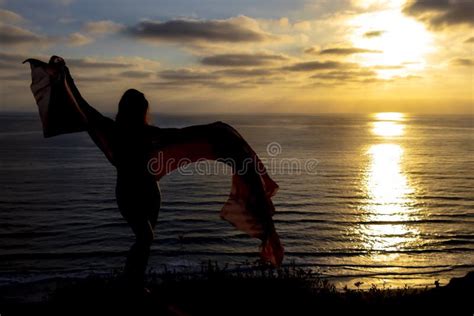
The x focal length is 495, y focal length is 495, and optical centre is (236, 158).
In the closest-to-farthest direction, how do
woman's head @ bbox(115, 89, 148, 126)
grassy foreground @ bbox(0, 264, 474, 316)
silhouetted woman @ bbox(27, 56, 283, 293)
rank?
woman's head @ bbox(115, 89, 148, 126), silhouetted woman @ bbox(27, 56, 283, 293), grassy foreground @ bbox(0, 264, 474, 316)

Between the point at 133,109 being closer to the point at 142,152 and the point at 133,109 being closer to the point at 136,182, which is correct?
the point at 142,152

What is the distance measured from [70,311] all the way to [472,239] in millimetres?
15762

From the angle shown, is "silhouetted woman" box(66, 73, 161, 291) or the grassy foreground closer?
"silhouetted woman" box(66, 73, 161, 291)

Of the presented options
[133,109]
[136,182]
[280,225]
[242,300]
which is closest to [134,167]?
[136,182]

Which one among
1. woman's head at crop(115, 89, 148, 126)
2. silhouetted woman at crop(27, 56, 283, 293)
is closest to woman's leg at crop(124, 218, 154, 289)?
silhouetted woman at crop(27, 56, 283, 293)

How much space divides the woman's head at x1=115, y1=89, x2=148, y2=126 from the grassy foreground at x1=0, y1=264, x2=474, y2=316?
2.51m

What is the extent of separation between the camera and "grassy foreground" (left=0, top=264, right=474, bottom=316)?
7.64m

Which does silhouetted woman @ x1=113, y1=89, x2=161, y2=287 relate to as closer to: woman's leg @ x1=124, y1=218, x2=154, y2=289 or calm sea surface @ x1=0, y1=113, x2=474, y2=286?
woman's leg @ x1=124, y1=218, x2=154, y2=289

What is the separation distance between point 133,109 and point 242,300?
3701mm

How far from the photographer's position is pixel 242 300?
8.30 meters

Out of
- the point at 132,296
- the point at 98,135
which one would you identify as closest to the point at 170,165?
the point at 98,135

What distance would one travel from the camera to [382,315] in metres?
7.79

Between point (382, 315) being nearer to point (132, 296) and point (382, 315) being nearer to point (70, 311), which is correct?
point (132, 296)

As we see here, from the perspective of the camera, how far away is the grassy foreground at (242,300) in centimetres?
764
